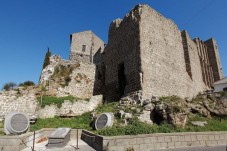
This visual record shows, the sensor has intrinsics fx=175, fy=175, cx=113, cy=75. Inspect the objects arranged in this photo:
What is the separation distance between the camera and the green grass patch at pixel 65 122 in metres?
13.6

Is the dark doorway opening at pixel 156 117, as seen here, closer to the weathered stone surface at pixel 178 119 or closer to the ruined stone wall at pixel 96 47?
the weathered stone surface at pixel 178 119

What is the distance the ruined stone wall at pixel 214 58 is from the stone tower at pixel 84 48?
1939 centimetres

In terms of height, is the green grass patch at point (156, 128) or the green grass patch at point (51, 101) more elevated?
the green grass patch at point (51, 101)

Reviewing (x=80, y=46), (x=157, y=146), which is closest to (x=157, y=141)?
(x=157, y=146)

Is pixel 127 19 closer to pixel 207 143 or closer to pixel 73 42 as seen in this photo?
pixel 207 143

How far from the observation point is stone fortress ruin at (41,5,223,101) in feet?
51.3

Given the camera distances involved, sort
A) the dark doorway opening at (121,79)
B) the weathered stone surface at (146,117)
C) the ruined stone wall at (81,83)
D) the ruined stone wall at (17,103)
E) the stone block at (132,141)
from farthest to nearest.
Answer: the ruined stone wall at (81,83)
the dark doorway opening at (121,79)
the ruined stone wall at (17,103)
the weathered stone surface at (146,117)
the stone block at (132,141)

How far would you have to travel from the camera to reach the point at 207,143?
9.09 meters

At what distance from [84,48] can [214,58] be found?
76.8 feet

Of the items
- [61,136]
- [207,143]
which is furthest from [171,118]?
[61,136]

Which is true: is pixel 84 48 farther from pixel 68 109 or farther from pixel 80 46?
pixel 68 109

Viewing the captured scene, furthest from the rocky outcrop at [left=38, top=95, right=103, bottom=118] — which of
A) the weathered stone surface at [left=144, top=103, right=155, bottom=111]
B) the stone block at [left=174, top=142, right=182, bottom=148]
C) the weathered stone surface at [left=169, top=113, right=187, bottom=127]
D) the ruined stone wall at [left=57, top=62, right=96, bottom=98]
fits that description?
the stone block at [left=174, top=142, right=182, bottom=148]

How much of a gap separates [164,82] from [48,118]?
1098cm

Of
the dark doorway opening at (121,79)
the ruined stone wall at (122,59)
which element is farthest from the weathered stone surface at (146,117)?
the dark doorway opening at (121,79)
